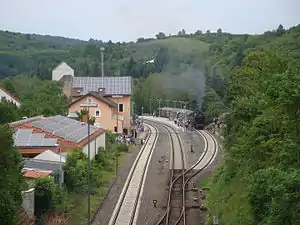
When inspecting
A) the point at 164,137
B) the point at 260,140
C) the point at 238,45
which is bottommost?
the point at 164,137

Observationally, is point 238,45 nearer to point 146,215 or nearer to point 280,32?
point 280,32

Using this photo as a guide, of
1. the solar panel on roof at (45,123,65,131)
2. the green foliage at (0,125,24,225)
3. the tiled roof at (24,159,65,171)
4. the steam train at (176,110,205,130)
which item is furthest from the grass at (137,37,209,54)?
the green foliage at (0,125,24,225)

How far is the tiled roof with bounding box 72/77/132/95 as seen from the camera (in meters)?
62.6

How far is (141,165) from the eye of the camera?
38094mm

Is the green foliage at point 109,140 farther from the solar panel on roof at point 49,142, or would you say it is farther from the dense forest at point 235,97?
the solar panel on roof at point 49,142

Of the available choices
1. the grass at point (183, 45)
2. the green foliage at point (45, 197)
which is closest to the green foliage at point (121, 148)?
the green foliage at point (45, 197)

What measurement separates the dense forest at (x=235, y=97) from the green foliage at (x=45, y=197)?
5.98m

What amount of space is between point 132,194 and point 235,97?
28.1 ft

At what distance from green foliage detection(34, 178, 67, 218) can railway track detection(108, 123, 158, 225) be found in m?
2.24

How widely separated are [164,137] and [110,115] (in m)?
5.64

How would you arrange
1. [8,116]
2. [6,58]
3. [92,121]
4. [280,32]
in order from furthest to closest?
[6,58]
[280,32]
[92,121]
[8,116]

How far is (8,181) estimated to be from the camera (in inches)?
661

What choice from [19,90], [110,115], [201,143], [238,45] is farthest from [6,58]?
[201,143]

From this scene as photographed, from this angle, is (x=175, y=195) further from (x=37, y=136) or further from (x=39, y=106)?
(x=39, y=106)
